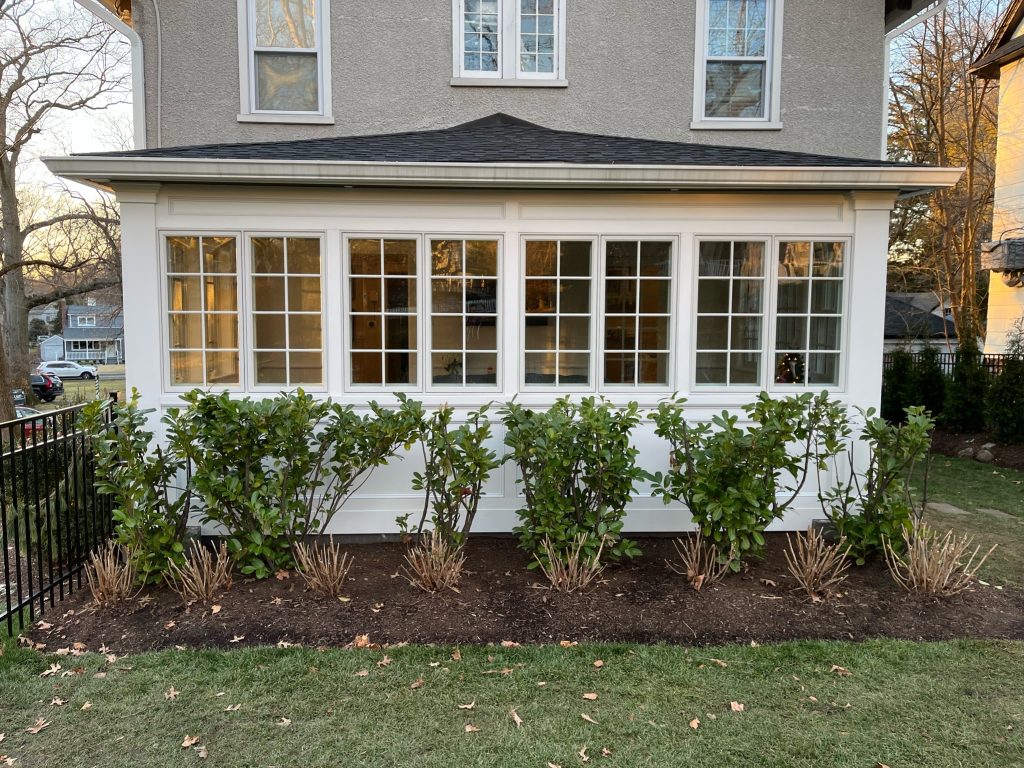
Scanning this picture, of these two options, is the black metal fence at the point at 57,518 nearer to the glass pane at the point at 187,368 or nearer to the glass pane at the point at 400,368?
the glass pane at the point at 187,368

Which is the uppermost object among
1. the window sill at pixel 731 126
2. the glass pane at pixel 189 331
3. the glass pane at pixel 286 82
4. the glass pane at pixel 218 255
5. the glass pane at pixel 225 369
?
the glass pane at pixel 286 82

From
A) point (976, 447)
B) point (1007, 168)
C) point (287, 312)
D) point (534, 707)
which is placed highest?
point (1007, 168)

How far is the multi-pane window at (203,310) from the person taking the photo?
5336mm

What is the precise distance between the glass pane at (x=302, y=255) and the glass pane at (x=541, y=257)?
1772 mm

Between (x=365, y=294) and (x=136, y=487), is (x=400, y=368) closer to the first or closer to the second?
(x=365, y=294)

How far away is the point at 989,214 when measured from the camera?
1619 centimetres

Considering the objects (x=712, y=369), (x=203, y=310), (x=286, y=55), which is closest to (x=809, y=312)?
(x=712, y=369)

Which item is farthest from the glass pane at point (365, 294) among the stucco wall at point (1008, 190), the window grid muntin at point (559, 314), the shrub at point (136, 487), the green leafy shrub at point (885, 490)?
the stucco wall at point (1008, 190)

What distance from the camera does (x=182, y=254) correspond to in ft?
17.5

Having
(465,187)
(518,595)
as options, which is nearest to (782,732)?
(518,595)

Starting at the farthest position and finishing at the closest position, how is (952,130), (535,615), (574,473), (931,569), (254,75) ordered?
(952,130), (254,75), (574,473), (931,569), (535,615)

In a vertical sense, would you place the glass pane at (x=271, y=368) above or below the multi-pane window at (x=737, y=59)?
below

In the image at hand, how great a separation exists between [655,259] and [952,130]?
51.2 ft

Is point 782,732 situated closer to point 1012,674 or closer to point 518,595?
point 1012,674
